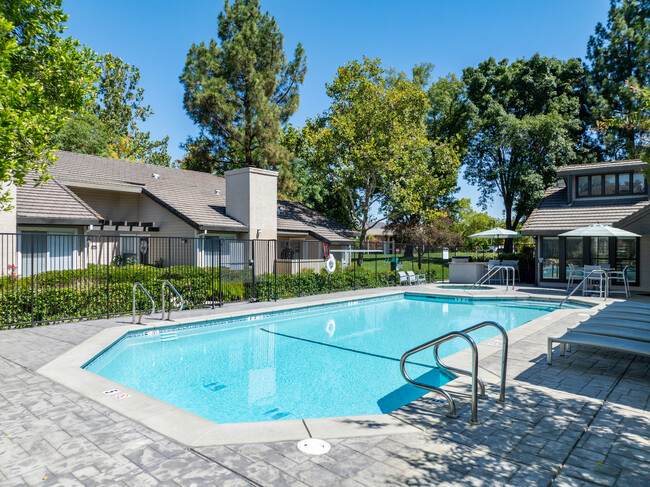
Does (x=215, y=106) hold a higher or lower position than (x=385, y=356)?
higher

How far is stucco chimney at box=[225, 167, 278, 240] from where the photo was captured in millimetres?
18406

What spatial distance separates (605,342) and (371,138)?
16.8 meters

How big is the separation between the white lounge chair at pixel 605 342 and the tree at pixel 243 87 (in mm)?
25483

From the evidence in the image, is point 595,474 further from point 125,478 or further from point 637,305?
point 637,305

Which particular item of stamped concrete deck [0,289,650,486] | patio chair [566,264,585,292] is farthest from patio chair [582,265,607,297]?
stamped concrete deck [0,289,650,486]

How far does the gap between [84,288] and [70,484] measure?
8538mm

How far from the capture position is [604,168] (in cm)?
1855

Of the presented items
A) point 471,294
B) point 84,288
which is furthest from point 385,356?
point 471,294

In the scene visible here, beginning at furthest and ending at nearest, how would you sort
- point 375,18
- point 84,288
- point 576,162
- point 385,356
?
point 576,162
point 375,18
point 84,288
point 385,356

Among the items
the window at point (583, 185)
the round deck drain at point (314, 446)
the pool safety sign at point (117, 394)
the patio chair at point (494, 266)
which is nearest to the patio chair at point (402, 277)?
the patio chair at point (494, 266)

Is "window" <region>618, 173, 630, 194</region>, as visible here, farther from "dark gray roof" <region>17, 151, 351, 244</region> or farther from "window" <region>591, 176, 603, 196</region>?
"dark gray roof" <region>17, 151, 351, 244</region>

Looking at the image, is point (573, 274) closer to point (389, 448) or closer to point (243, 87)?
point (389, 448)

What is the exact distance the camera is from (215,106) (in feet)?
91.9

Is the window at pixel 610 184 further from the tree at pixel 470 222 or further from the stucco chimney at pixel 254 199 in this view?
the tree at pixel 470 222
